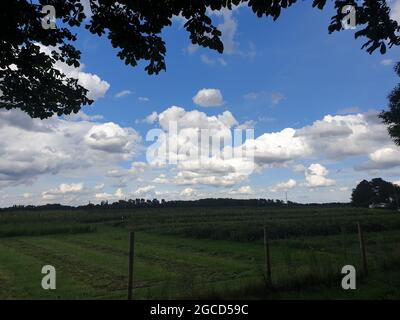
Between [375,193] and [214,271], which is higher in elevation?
[375,193]

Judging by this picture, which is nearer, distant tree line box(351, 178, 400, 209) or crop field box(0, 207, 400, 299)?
crop field box(0, 207, 400, 299)

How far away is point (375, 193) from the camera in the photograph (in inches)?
5906

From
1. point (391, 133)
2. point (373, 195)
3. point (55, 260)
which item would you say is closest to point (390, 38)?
point (55, 260)

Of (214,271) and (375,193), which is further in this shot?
(375,193)

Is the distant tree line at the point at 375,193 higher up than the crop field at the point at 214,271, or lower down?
higher up

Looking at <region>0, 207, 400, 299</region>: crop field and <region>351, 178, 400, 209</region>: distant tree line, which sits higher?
<region>351, 178, 400, 209</region>: distant tree line

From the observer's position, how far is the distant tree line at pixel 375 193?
146 m

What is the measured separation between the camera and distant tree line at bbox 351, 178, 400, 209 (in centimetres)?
14588

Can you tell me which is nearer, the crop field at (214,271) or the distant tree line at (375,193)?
the crop field at (214,271)
